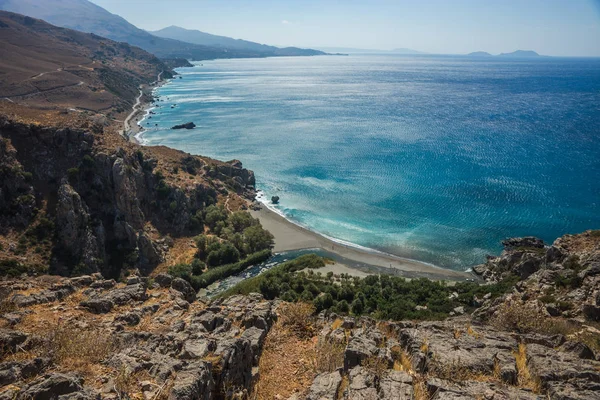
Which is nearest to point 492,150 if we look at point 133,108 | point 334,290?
point 334,290

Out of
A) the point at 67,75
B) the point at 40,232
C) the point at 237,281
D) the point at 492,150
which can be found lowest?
the point at 237,281

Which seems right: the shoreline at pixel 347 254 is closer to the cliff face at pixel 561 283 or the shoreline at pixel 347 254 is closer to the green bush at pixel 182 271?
the cliff face at pixel 561 283

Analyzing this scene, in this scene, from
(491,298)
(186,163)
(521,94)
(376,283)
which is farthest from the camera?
(521,94)

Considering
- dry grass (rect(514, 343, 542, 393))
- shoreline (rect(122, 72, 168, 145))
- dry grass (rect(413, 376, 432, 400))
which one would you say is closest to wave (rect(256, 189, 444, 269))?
dry grass (rect(514, 343, 542, 393))

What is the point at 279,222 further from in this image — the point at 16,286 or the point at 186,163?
the point at 16,286

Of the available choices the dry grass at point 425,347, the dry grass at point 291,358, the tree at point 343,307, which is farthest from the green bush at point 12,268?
the dry grass at point 425,347

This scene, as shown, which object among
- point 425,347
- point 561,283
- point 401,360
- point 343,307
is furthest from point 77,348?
point 561,283
